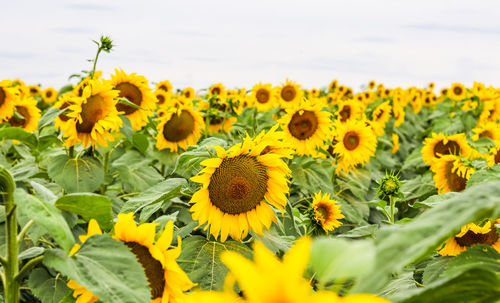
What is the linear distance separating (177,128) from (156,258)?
2.09m

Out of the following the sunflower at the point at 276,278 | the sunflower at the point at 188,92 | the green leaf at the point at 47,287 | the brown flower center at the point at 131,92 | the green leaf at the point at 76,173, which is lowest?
the green leaf at the point at 47,287

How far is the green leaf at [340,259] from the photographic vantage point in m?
0.38

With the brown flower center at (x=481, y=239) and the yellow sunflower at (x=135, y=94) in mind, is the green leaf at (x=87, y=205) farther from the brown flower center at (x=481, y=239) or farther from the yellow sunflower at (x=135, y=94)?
the yellow sunflower at (x=135, y=94)

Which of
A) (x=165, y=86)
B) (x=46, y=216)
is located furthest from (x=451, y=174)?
(x=165, y=86)

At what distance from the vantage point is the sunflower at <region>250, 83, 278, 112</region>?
497 centimetres

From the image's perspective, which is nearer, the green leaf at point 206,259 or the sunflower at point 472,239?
the green leaf at point 206,259

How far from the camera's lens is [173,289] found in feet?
3.70

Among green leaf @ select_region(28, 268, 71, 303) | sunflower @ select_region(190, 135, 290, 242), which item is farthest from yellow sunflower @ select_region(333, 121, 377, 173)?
green leaf @ select_region(28, 268, 71, 303)

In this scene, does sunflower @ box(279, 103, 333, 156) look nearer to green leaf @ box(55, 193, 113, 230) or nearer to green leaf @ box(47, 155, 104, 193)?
green leaf @ box(47, 155, 104, 193)

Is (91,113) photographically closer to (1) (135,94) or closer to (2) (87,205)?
(1) (135,94)

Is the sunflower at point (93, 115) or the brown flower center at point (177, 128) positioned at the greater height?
the sunflower at point (93, 115)

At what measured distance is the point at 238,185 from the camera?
5.23 feet

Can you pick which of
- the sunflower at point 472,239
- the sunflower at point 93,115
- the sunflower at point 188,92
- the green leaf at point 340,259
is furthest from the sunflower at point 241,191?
the sunflower at point 188,92

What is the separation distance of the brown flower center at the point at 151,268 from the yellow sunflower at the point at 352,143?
227cm
